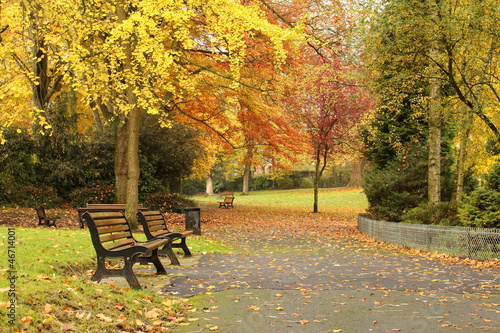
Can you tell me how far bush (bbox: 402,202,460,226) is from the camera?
13.6m

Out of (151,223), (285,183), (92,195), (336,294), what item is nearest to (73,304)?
(336,294)

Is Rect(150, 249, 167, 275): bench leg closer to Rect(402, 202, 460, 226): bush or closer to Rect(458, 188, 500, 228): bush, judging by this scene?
Rect(458, 188, 500, 228): bush

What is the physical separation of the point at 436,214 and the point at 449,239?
2.51 m

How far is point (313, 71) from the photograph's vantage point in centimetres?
2400

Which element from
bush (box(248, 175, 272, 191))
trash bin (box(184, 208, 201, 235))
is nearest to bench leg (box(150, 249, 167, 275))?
trash bin (box(184, 208, 201, 235))

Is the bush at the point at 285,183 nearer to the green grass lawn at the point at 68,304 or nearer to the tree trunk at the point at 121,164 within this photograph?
the tree trunk at the point at 121,164

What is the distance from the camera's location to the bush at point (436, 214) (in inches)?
535

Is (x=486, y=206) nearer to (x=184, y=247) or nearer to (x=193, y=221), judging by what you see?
(x=184, y=247)

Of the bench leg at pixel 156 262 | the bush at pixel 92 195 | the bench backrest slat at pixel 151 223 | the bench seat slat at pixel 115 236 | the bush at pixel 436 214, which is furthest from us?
the bush at pixel 92 195

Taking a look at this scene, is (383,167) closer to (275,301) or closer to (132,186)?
(132,186)

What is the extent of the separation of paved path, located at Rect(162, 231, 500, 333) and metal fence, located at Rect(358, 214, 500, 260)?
0.84m

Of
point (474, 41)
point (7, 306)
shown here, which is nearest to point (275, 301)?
point (7, 306)

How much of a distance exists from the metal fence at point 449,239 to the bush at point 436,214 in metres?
0.80

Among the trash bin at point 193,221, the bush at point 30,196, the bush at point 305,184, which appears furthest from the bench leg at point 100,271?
the bush at point 305,184
